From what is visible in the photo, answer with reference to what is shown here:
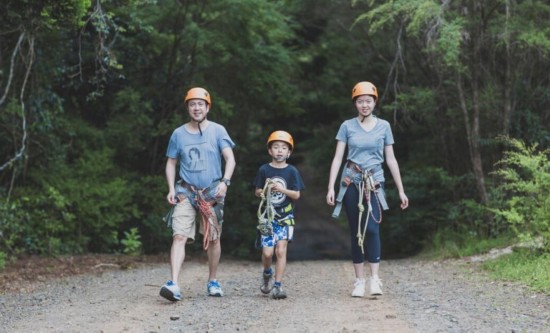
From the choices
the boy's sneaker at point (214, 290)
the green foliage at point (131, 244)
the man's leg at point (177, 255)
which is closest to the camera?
the man's leg at point (177, 255)

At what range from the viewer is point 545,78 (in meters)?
14.1

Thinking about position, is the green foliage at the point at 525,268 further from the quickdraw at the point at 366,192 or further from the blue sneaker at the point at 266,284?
the blue sneaker at the point at 266,284

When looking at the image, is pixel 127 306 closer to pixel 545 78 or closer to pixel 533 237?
pixel 533 237

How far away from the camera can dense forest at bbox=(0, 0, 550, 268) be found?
12.1 metres

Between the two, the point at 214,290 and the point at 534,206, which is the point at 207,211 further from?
the point at 534,206

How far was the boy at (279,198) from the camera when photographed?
749 cm

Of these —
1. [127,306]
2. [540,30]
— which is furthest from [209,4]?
[127,306]

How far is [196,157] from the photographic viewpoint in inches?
293

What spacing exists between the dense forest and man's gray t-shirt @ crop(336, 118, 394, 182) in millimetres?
3134

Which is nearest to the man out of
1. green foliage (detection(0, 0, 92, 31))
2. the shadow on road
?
green foliage (detection(0, 0, 92, 31))

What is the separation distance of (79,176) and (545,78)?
9.61 m

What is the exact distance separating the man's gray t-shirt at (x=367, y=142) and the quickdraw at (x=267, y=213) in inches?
35.0

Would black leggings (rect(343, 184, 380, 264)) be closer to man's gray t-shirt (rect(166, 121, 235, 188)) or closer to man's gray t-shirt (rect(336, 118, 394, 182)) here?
man's gray t-shirt (rect(336, 118, 394, 182))

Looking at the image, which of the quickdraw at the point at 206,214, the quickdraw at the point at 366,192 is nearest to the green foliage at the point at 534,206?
the quickdraw at the point at 366,192
